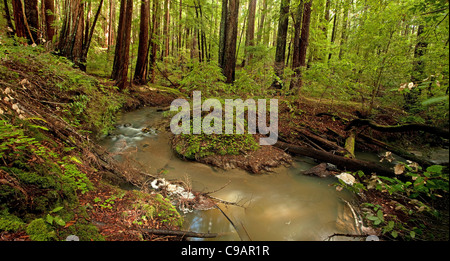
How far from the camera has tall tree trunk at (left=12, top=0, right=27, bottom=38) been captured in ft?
23.7

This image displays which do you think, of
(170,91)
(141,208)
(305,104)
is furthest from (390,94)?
(170,91)

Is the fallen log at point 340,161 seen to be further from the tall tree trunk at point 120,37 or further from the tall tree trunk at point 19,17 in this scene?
the tall tree trunk at point 19,17

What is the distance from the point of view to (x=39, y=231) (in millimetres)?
1898

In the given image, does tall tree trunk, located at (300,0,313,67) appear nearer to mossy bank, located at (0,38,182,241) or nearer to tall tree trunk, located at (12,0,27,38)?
mossy bank, located at (0,38,182,241)

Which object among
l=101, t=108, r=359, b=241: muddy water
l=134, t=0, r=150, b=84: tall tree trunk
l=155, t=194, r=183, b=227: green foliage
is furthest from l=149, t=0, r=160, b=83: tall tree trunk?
l=155, t=194, r=183, b=227: green foliage

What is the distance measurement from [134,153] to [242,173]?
132 inches

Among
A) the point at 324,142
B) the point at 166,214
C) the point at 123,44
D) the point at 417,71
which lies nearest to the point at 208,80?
the point at 324,142

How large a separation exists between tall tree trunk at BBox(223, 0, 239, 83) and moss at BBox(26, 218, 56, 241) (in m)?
8.55

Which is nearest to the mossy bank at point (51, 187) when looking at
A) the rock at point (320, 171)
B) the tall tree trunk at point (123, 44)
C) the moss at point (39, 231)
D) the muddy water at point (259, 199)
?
the moss at point (39, 231)

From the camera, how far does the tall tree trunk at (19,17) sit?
7.23 m

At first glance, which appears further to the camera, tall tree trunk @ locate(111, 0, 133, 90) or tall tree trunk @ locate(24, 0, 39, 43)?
tall tree trunk @ locate(111, 0, 133, 90)

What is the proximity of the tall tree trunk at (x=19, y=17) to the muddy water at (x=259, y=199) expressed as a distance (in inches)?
221

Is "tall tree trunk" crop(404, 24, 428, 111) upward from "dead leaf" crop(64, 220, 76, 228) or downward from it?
upward
